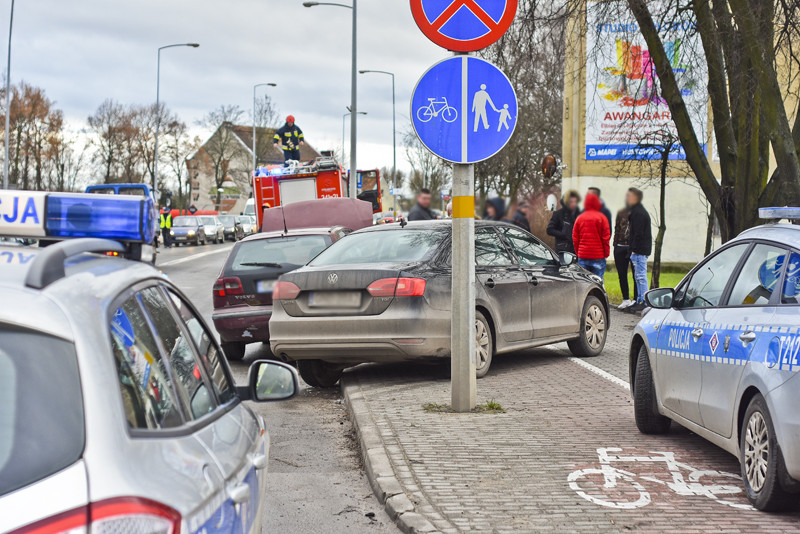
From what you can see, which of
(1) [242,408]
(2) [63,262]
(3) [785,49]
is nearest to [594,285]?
(3) [785,49]

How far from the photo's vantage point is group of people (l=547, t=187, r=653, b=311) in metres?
16.4

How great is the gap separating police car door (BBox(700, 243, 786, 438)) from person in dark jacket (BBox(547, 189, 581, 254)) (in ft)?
38.3

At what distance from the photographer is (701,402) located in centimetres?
605

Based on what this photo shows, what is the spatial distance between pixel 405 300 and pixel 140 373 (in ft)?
21.0

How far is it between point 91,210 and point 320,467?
3.48m

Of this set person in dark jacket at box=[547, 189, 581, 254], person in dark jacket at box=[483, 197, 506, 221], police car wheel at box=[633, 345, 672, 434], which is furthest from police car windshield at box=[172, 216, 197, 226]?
police car wheel at box=[633, 345, 672, 434]

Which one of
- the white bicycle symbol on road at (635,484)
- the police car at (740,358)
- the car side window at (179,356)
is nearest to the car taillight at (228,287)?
the police car at (740,358)

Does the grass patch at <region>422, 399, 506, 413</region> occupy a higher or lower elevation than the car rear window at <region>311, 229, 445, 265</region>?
lower

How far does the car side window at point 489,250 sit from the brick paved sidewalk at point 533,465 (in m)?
1.31

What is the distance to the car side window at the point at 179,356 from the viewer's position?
9.52 ft

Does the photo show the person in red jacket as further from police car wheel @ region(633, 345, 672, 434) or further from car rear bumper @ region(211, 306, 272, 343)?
police car wheel @ region(633, 345, 672, 434)

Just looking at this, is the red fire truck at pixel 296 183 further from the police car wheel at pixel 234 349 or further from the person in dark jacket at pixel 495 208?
the police car wheel at pixel 234 349

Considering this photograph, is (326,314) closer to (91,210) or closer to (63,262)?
(91,210)

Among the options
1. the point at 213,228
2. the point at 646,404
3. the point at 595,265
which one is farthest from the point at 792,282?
the point at 213,228
